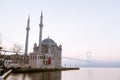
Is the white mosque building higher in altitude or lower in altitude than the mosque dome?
lower

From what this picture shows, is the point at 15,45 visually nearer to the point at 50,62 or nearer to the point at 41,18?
the point at 41,18

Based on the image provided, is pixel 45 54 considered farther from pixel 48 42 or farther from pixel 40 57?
pixel 48 42

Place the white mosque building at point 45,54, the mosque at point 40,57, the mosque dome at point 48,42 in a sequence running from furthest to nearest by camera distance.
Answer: the mosque dome at point 48,42 → the white mosque building at point 45,54 → the mosque at point 40,57

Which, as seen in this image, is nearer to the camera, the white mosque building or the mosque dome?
the white mosque building

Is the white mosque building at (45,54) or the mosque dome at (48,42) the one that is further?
the mosque dome at (48,42)

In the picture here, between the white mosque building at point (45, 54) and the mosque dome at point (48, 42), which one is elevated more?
the mosque dome at point (48, 42)

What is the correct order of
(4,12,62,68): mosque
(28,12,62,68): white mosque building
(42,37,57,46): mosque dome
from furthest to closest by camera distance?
(42,37,57,46): mosque dome, (28,12,62,68): white mosque building, (4,12,62,68): mosque

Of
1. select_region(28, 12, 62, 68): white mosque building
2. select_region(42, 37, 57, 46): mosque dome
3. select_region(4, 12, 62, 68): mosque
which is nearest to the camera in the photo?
select_region(4, 12, 62, 68): mosque

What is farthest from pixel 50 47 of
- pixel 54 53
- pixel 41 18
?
pixel 41 18

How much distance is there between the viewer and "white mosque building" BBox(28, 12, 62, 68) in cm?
4839

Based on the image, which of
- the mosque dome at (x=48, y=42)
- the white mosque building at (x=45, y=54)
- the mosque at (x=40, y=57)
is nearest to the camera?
the mosque at (x=40, y=57)

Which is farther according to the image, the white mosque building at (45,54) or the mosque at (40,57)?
the white mosque building at (45,54)

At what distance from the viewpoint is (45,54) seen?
53.7m

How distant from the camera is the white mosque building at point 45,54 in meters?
48.4
